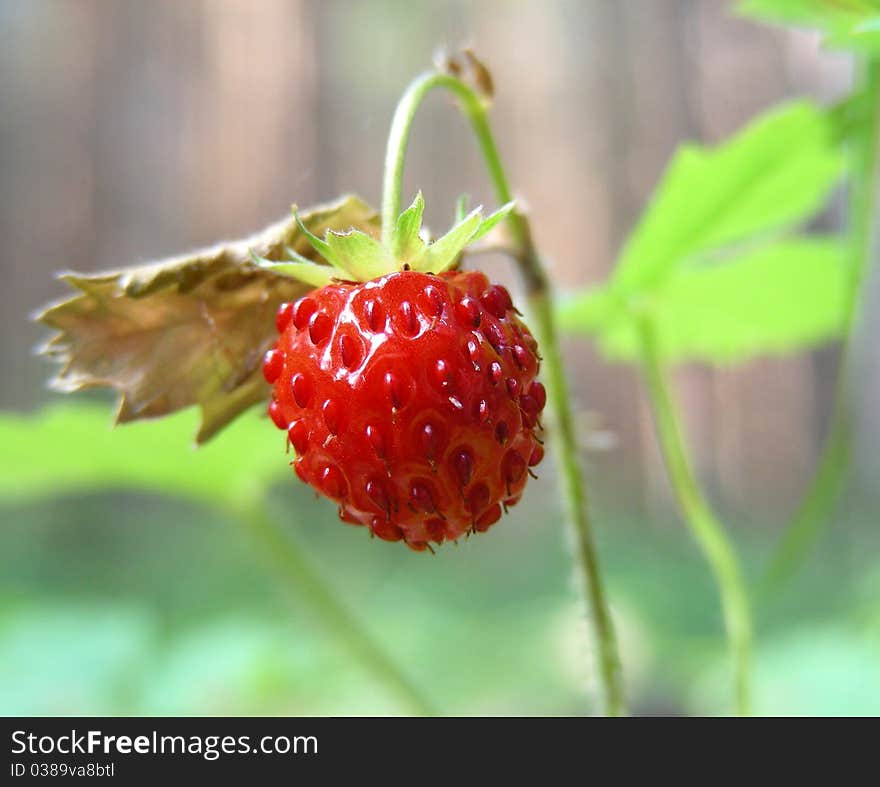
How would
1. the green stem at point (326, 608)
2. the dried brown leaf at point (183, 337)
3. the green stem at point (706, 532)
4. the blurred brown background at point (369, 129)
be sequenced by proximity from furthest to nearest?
the blurred brown background at point (369, 129), the green stem at point (326, 608), the green stem at point (706, 532), the dried brown leaf at point (183, 337)

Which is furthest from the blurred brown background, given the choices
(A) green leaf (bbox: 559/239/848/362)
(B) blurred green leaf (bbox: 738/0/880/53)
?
(B) blurred green leaf (bbox: 738/0/880/53)

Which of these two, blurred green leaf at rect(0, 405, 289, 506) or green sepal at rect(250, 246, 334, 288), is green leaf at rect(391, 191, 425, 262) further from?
blurred green leaf at rect(0, 405, 289, 506)

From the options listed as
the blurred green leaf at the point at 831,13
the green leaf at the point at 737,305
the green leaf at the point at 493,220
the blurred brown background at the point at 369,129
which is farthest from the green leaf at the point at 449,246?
the blurred brown background at the point at 369,129

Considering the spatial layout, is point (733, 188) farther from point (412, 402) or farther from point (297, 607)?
point (297, 607)

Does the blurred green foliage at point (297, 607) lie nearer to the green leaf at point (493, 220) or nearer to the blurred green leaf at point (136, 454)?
the blurred green leaf at point (136, 454)

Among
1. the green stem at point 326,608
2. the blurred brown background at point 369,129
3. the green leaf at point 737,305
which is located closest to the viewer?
the green stem at point 326,608

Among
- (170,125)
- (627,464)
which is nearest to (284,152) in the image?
(170,125)

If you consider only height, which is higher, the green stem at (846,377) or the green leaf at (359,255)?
the green stem at (846,377)
